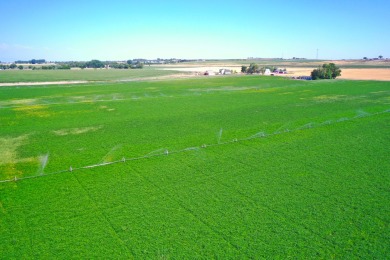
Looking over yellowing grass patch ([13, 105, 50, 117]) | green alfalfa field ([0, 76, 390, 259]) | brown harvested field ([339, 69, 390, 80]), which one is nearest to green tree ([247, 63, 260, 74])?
brown harvested field ([339, 69, 390, 80])

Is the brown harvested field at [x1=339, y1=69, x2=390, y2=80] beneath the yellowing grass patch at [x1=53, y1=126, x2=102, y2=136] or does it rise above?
above

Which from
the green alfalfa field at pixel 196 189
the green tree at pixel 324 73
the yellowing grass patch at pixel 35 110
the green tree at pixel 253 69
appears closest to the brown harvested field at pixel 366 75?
the green tree at pixel 324 73

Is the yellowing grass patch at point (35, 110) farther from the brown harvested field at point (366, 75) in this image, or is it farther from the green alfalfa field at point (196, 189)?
the brown harvested field at point (366, 75)

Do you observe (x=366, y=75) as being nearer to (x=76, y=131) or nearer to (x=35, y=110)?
(x=35, y=110)

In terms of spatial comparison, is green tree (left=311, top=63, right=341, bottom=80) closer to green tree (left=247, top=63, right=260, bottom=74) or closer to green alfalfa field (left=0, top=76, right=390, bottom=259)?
green tree (left=247, top=63, right=260, bottom=74)

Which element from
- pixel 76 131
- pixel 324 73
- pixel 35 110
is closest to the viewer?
pixel 76 131

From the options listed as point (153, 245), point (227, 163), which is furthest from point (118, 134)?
point (153, 245)

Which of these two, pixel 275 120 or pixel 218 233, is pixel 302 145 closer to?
pixel 275 120

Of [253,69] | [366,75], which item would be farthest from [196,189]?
[253,69]
